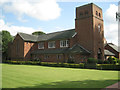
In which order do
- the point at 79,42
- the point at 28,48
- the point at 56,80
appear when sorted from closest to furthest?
the point at 56,80, the point at 79,42, the point at 28,48

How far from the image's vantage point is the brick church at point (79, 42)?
32094 mm

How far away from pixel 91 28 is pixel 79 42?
5261mm

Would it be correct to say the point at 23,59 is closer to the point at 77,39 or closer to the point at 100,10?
the point at 77,39

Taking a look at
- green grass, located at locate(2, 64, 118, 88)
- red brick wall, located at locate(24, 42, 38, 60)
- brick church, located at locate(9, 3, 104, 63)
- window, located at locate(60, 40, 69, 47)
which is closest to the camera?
green grass, located at locate(2, 64, 118, 88)

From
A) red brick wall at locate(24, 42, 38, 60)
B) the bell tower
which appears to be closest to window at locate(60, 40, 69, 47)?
the bell tower

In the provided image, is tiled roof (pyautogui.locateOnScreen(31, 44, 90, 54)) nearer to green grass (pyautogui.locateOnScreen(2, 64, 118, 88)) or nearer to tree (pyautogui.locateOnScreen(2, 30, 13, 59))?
tree (pyautogui.locateOnScreen(2, 30, 13, 59))

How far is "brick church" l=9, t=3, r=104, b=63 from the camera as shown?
32.1 meters

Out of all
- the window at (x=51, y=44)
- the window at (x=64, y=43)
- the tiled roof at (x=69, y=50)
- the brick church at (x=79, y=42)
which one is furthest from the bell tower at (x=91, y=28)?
the window at (x=51, y=44)

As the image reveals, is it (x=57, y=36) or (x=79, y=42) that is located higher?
(x=57, y=36)

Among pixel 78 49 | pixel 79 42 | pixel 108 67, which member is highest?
pixel 79 42

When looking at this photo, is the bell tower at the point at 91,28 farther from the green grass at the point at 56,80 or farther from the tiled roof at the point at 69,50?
the green grass at the point at 56,80

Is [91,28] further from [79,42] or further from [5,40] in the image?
[5,40]

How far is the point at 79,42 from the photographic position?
3488 cm

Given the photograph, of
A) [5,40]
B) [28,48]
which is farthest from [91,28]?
[5,40]
